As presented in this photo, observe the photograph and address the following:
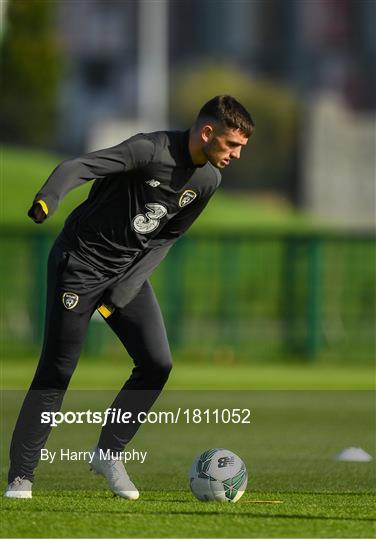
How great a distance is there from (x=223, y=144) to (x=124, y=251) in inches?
33.7

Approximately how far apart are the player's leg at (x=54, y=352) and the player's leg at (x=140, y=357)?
0.92ft

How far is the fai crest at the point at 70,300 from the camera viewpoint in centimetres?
887

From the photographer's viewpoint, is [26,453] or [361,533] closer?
[361,533]

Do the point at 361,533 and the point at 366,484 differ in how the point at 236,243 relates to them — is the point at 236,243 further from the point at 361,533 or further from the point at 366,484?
the point at 361,533

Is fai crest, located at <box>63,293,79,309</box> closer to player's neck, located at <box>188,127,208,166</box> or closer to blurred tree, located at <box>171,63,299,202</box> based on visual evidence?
player's neck, located at <box>188,127,208,166</box>

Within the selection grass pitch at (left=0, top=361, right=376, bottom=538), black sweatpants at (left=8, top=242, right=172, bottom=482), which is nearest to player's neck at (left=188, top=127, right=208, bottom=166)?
black sweatpants at (left=8, top=242, right=172, bottom=482)

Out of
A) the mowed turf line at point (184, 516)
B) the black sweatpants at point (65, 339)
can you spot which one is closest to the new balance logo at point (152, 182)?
the black sweatpants at point (65, 339)

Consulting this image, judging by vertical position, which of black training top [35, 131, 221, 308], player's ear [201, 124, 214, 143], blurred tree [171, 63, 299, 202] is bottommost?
blurred tree [171, 63, 299, 202]

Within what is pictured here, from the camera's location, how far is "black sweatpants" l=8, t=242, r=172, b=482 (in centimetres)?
889

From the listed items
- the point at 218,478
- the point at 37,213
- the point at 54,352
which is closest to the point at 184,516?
the point at 218,478

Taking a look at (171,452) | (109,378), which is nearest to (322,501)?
(171,452)

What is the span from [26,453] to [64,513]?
659 millimetres

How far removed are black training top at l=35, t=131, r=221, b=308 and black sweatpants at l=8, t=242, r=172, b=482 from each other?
0.38 ft

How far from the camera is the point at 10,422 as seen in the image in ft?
45.5
